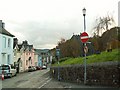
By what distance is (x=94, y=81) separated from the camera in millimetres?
20531

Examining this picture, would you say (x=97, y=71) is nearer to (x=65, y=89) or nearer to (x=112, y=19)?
(x=65, y=89)

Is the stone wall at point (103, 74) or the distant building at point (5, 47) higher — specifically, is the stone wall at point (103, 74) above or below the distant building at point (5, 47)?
below

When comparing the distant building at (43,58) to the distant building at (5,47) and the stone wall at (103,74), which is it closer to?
the distant building at (5,47)

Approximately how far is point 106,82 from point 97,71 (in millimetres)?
2005

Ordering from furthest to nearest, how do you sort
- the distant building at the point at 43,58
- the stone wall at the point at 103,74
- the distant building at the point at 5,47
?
the distant building at the point at 43,58, the distant building at the point at 5,47, the stone wall at the point at 103,74

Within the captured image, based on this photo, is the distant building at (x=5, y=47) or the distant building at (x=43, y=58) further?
the distant building at (x=43, y=58)

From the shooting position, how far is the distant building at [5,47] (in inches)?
2207

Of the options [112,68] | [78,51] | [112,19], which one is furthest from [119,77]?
[78,51]

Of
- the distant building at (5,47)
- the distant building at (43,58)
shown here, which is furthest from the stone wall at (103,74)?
the distant building at (43,58)

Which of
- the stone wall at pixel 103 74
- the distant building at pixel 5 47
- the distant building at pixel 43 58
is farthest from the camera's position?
the distant building at pixel 43 58

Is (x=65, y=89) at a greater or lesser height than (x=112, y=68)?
lesser

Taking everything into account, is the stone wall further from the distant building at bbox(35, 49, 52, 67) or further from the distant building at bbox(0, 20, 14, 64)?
the distant building at bbox(35, 49, 52, 67)

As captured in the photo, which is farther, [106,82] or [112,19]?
[112,19]

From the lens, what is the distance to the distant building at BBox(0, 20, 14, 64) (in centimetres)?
5606
